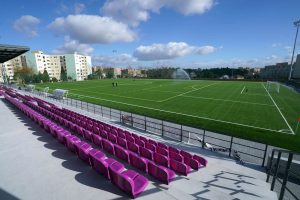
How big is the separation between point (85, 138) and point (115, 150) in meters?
→ 2.96

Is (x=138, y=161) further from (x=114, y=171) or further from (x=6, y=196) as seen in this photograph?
(x=6, y=196)

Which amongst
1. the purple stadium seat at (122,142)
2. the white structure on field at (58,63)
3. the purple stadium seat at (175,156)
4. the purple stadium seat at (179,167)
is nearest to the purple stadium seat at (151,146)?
the purple stadium seat at (175,156)

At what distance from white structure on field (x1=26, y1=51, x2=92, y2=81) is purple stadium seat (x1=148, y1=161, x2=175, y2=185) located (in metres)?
124

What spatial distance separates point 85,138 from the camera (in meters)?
9.89

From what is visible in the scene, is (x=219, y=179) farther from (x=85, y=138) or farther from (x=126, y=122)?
(x=126, y=122)

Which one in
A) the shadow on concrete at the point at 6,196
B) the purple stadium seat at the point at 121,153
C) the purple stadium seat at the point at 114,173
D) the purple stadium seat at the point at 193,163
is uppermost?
the purple stadium seat at the point at 114,173

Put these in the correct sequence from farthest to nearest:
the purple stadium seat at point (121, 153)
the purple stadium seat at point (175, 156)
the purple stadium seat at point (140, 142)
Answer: the purple stadium seat at point (140, 142)
the purple stadium seat at point (175, 156)
the purple stadium seat at point (121, 153)

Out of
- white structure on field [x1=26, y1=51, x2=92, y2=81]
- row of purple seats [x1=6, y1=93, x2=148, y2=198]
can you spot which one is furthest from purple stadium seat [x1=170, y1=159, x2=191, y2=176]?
white structure on field [x1=26, y1=51, x2=92, y2=81]

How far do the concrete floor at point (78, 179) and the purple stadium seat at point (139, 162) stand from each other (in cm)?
40

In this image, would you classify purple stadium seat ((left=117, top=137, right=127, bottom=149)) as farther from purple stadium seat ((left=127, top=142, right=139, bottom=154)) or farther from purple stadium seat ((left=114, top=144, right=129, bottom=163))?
purple stadium seat ((left=114, top=144, right=129, bottom=163))

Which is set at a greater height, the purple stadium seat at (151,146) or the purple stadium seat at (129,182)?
the purple stadium seat at (129,182)

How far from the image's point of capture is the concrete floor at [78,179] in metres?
5.32

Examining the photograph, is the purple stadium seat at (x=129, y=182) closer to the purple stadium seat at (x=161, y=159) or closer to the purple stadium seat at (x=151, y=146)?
the purple stadium seat at (x=161, y=159)

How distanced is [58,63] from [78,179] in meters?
135
